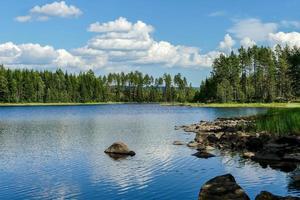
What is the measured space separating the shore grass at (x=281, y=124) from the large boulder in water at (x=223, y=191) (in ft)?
81.9

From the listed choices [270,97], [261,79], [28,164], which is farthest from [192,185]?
[261,79]

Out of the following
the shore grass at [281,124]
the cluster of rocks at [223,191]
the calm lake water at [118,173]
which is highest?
the shore grass at [281,124]

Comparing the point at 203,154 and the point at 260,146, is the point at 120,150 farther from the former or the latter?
the point at 260,146

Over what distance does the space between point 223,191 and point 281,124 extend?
2848 centimetres

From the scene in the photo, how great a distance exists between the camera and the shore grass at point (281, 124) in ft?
164

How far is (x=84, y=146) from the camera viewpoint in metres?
56.7

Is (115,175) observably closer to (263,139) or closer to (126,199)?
(126,199)

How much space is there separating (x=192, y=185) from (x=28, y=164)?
18.7 meters

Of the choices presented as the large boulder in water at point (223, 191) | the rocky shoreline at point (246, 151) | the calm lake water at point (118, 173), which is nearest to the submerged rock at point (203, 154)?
the rocky shoreline at point (246, 151)

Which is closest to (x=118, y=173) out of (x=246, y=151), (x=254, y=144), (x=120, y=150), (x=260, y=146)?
(x=120, y=150)

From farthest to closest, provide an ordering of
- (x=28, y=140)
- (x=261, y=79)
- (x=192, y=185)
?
1. (x=261, y=79)
2. (x=28, y=140)
3. (x=192, y=185)

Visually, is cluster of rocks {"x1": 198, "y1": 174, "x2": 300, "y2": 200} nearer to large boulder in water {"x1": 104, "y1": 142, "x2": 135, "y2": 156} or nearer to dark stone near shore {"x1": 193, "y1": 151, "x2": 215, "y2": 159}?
dark stone near shore {"x1": 193, "y1": 151, "x2": 215, "y2": 159}

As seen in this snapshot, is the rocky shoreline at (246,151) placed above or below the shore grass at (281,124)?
below

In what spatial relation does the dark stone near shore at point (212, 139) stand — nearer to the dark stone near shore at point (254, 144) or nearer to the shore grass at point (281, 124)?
the shore grass at point (281, 124)
